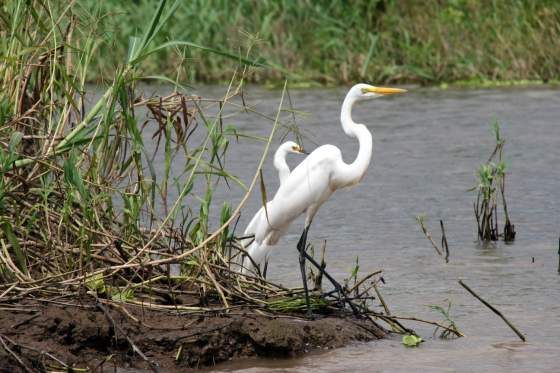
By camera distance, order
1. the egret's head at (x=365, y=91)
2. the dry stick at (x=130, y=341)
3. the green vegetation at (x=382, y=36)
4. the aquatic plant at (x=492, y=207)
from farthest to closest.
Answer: the green vegetation at (x=382, y=36)
the aquatic plant at (x=492, y=207)
the egret's head at (x=365, y=91)
the dry stick at (x=130, y=341)

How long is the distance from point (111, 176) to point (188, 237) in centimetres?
51

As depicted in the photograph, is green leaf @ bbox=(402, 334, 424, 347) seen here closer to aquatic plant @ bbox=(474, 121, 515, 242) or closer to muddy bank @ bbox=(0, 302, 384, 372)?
muddy bank @ bbox=(0, 302, 384, 372)

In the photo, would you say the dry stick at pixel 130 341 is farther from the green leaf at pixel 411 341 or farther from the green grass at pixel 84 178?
the green leaf at pixel 411 341

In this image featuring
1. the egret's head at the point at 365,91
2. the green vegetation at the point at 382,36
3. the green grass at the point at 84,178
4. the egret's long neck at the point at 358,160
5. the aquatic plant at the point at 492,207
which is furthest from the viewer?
the green vegetation at the point at 382,36

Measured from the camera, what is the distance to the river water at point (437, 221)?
585 cm

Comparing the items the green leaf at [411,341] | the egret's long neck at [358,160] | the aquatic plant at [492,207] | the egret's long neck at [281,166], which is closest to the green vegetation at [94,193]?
the green leaf at [411,341]

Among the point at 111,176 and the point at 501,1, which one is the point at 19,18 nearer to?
Answer: the point at 111,176

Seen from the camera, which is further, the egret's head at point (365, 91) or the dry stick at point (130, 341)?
the egret's head at point (365, 91)

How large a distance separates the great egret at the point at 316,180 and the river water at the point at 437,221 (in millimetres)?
265

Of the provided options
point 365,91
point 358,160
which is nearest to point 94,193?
point 358,160

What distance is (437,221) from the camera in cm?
941

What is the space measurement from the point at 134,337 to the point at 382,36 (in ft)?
40.6

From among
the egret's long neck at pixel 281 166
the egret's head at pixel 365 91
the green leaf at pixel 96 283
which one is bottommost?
the green leaf at pixel 96 283

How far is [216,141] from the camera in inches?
223
